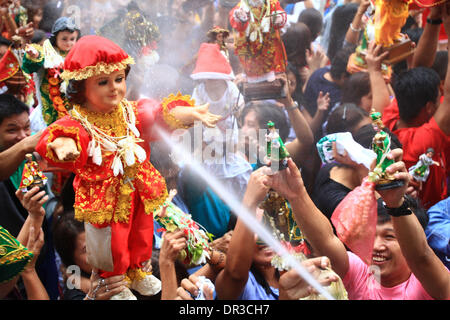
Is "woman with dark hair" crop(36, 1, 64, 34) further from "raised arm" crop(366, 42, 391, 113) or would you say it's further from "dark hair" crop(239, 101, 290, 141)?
"raised arm" crop(366, 42, 391, 113)

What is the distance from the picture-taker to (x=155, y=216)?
5.41 feet

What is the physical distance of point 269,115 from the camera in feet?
7.64

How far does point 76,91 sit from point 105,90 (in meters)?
0.09

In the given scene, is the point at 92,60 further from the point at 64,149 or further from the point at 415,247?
the point at 415,247

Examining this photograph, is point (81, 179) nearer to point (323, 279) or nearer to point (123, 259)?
point (123, 259)

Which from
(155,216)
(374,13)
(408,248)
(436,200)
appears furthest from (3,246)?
(374,13)

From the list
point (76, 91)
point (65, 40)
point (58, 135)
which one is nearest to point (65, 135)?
point (58, 135)

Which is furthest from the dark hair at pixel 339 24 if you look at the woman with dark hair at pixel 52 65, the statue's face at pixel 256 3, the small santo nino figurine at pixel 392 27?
the woman with dark hair at pixel 52 65

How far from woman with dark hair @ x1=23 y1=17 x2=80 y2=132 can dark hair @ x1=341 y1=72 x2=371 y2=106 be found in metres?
1.45

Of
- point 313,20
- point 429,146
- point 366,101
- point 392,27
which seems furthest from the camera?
point 313,20

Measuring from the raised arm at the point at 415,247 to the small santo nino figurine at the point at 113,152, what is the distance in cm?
55

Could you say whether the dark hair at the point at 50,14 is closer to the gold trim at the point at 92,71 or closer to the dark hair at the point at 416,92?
the gold trim at the point at 92,71

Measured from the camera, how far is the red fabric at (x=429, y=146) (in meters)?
2.22

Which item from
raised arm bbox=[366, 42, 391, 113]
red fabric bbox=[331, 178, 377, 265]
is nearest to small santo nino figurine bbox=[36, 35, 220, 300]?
red fabric bbox=[331, 178, 377, 265]
